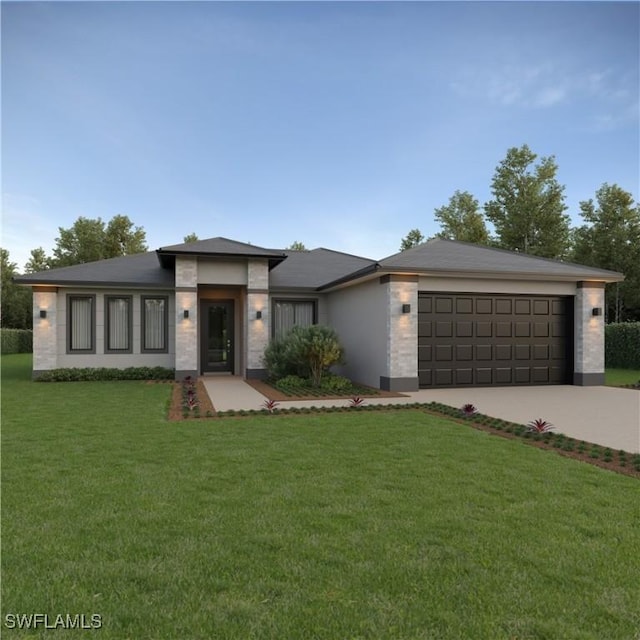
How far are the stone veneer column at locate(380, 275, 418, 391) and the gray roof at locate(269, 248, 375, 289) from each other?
15.3ft

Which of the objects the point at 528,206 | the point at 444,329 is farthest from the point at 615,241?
the point at 444,329

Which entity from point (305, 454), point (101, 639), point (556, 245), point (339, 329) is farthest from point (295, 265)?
point (556, 245)

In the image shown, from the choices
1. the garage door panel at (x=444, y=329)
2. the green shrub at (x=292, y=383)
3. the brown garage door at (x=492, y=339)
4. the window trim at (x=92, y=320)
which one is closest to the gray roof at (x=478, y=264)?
the brown garage door at (x=492, y=339)

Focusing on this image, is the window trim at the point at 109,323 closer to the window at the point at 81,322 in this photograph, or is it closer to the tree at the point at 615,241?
the window at the point at 81,322

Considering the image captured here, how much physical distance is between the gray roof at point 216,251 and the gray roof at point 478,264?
4.07 metres

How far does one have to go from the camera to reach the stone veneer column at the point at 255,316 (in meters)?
14.7

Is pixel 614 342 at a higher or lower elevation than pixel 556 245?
lower

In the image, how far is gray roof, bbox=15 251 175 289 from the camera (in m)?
14.4

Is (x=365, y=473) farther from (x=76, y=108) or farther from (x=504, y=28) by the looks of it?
(x=76, y=108)

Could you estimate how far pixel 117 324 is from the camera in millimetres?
15289

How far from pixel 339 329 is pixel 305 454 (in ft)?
33.8

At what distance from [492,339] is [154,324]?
35.2 ft

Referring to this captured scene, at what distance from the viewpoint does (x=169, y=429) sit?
675cm

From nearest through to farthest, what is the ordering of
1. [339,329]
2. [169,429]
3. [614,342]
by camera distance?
[169,429] → [339,329] → [614,342]
